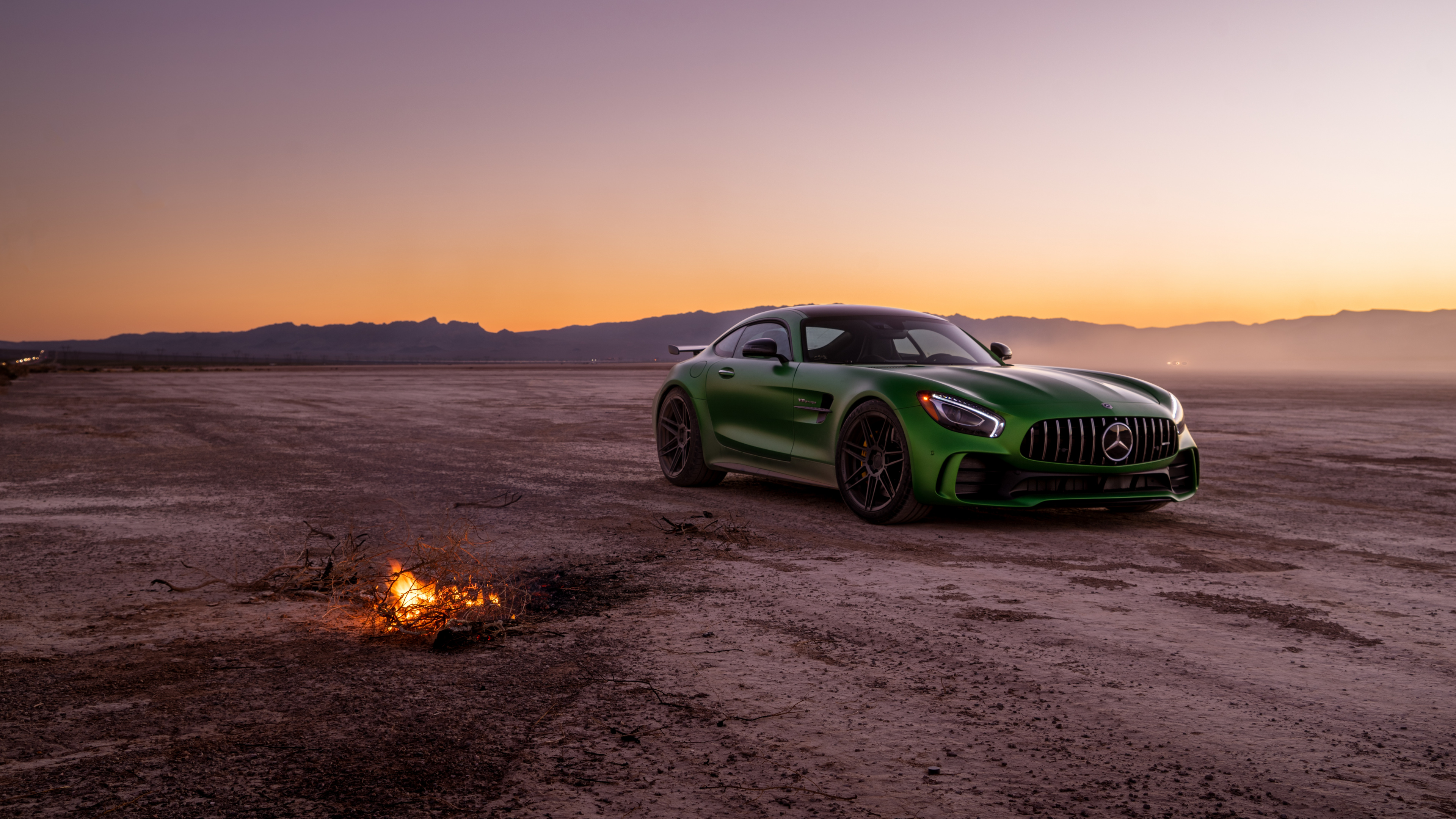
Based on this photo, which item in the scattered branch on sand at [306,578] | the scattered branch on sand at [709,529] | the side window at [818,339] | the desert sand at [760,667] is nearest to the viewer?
the desert sand at [760,667]

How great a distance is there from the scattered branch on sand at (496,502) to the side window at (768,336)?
86.6 inches

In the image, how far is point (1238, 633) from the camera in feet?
13.7

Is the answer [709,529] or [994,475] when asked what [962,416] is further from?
[709,529]

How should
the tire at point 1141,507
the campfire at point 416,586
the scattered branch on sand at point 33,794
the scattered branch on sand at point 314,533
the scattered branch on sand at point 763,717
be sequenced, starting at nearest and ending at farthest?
1. the scattered branch on sand at point 33,794
2. the scattered branch on sand at point 763,717
3. the campfire at point 416,586
4. the scattered branch on sand at point 314,533
5. the tire at point 1141,507

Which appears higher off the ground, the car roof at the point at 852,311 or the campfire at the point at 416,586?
the car roof at the point at 852,311

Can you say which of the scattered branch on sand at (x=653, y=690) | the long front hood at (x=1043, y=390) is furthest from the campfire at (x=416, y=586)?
the long front hood at (x=1043, y=390)

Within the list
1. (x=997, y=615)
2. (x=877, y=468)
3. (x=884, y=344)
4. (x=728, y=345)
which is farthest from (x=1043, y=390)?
(x=728, y=345)

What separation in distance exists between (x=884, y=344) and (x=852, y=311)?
0.48 metres

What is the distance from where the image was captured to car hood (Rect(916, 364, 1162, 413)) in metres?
6.91

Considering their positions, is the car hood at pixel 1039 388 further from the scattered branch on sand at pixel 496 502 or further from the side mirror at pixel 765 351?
the scattered branch on sand at pixel 496 502

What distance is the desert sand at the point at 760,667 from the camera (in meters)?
2.62

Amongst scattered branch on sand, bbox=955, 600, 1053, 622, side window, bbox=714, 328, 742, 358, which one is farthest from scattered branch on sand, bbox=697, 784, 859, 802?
side window, bbox=714, 328, 742, 358

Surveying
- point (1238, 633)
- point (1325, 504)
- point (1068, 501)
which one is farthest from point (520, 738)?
point (1325, 504)

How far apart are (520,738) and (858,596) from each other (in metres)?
2.22
